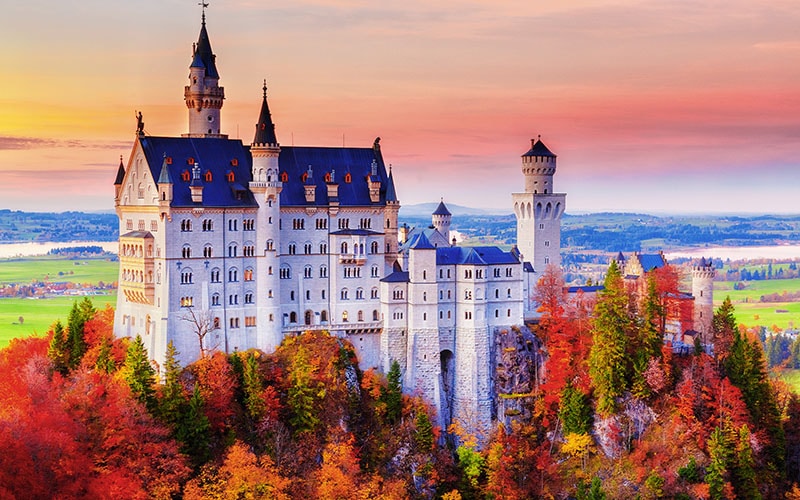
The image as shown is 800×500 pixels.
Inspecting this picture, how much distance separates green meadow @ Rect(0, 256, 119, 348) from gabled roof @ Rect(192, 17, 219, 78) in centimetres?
2838

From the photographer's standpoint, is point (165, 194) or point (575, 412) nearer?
point (165, 194)

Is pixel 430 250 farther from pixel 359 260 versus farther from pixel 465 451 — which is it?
pixel 465 451

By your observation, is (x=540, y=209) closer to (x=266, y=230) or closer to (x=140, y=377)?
(x=266, y=230)

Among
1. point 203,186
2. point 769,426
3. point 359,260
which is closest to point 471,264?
point 359,260

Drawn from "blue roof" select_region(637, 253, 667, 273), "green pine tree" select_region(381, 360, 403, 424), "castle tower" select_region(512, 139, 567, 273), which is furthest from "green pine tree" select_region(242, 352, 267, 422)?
"blue roof" select_region(637, 253, 667, 273)

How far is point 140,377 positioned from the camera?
77.2 m

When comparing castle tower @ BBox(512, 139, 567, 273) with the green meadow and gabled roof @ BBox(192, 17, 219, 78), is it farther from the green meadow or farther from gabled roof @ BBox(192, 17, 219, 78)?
the green meadow

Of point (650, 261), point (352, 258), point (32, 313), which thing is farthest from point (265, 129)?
point (32, 313)

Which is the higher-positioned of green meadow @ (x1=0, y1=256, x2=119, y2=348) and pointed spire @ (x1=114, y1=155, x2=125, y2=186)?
pointed spire @ (x1=114, y1=155, x2=125, y2=186)

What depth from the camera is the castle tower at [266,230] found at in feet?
284

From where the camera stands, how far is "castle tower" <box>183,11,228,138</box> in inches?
3639

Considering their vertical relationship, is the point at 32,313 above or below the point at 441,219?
below

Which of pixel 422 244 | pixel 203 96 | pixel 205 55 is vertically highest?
pixel 205 55

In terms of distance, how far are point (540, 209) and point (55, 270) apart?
7697 cm
